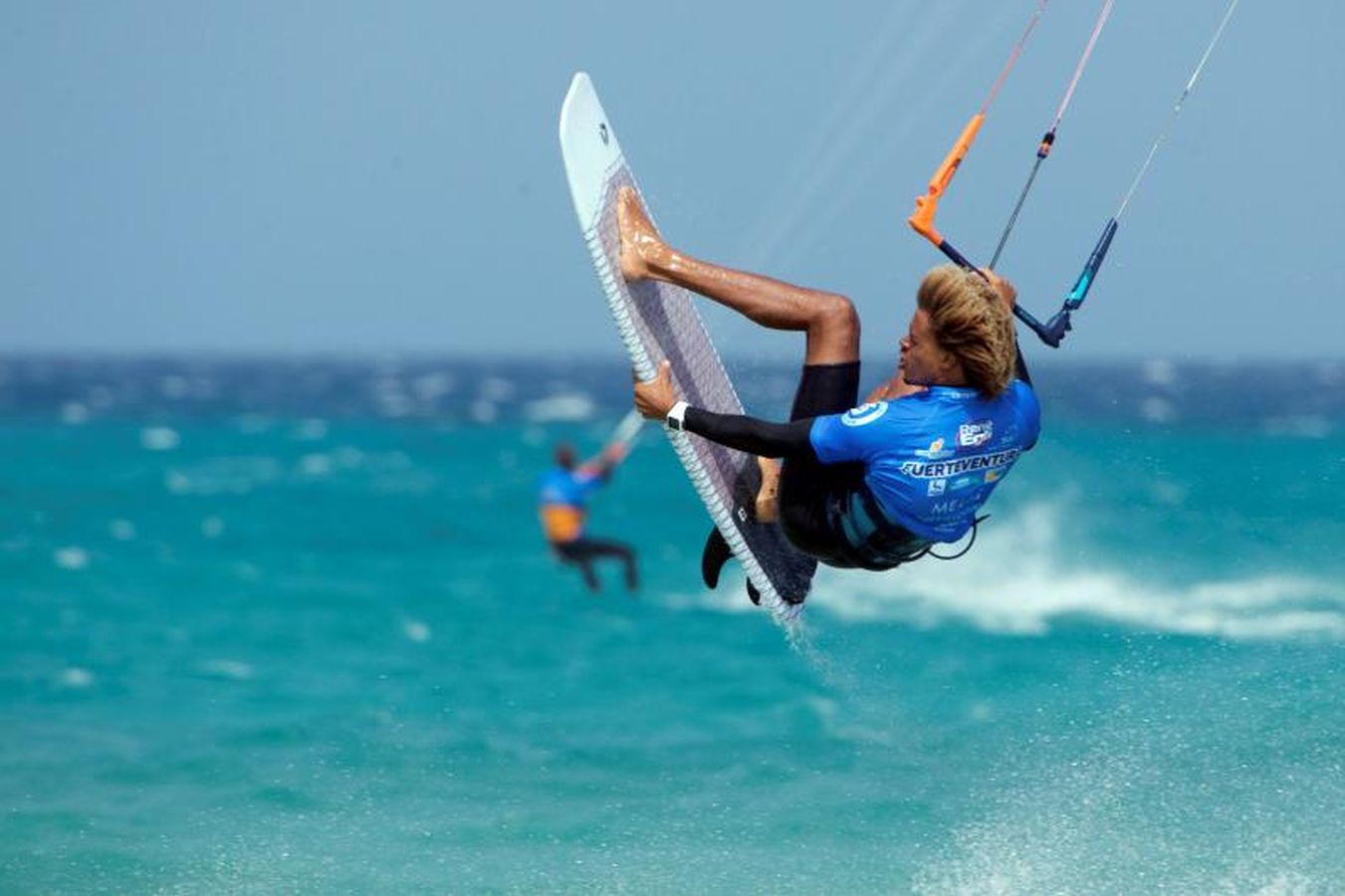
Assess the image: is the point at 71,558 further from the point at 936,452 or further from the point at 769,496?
the point at 936,452

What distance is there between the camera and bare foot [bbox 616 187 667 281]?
8.48 m

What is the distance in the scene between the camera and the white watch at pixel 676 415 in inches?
322

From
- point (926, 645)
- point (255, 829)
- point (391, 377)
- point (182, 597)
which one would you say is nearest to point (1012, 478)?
point (926, 645)

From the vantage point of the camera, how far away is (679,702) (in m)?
19.2

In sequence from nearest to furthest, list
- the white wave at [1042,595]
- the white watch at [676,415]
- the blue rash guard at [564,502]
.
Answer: the white watch at [676,415] < the white wave at [1042,595] < the blue rash guard at [564,502]

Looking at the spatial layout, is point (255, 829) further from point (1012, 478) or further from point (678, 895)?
point (1012, 478)

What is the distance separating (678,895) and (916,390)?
3864 millimetres

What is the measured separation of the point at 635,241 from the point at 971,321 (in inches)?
59.0

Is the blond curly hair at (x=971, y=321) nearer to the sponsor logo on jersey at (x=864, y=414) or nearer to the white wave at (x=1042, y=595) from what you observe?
the sponsor logo on jersey at (x=864, y=414)

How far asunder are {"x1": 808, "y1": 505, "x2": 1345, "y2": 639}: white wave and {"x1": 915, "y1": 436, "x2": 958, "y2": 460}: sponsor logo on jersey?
36.0ft

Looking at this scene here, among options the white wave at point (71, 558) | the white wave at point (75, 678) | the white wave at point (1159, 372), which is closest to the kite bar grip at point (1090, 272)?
the white wave at point (75, 678)

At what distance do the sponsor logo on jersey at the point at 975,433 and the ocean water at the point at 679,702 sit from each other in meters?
1.16

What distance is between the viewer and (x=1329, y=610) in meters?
17.5

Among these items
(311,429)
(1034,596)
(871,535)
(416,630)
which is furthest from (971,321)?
(311,429)
